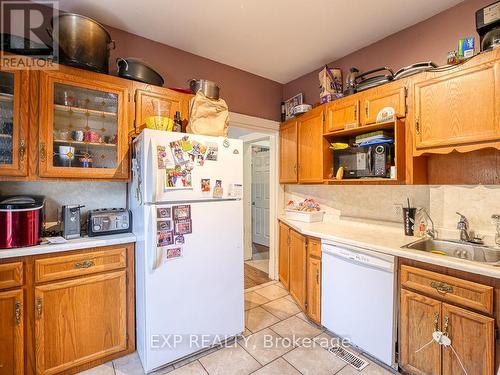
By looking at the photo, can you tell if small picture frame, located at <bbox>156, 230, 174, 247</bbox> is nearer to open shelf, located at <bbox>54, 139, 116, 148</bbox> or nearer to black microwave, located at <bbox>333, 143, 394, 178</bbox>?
open shelf, located at <bbox>54, 139, 116, 148</bbox>

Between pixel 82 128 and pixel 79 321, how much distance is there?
1424 mm

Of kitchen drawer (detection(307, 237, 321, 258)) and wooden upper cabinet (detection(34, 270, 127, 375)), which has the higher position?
kitchen drawer (detection(307, 237, 321, 258))

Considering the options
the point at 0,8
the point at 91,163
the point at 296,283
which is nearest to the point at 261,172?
A: the point at 296,283

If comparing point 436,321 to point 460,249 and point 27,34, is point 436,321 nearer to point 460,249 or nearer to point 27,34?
point 460,249

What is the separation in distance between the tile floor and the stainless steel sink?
3.10 feet

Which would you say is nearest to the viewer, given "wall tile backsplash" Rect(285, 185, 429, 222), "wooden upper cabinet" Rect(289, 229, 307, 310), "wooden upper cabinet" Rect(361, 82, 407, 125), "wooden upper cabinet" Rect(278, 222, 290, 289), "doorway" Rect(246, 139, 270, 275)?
"wooden upper cabinet" Rect(361, 82, 407, 125)

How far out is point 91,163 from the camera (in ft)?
6.05

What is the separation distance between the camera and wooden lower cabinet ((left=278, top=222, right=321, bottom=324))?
85.4 inches

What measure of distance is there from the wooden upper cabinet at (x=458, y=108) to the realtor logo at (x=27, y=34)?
2.63 metres

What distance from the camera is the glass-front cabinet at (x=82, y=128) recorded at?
165 cm

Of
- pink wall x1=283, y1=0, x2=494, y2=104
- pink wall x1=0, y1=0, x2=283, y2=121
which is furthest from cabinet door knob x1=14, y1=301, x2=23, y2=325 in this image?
pink wall x1=283, y1=0, x2=494, y2=104

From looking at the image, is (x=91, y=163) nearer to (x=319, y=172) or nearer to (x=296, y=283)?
(x=319, y=172)

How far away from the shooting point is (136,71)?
1951 millimetres

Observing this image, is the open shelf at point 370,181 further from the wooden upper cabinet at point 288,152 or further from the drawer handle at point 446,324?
the drawer handle at point 446,324
